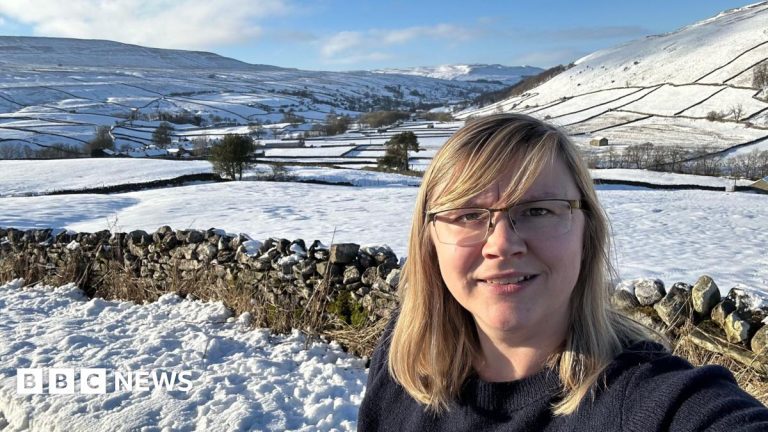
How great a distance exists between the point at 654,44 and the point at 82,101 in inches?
5510

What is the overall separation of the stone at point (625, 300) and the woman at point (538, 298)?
9.10 feet

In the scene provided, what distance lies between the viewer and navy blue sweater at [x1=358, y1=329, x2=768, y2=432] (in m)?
1.29

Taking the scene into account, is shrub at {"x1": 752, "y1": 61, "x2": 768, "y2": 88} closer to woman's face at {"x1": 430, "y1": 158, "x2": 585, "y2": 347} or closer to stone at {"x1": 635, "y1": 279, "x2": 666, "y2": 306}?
stone at {"x1": 635, "y1": 279, "x2": 666, "y2": 306}

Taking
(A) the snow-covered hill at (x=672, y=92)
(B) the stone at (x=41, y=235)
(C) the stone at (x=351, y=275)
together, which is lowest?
(B) the stone at (x=41, y=235)

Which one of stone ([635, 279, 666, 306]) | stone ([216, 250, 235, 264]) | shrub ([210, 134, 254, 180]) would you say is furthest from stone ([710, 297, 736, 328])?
shrub ([210, 134, 254, 180])

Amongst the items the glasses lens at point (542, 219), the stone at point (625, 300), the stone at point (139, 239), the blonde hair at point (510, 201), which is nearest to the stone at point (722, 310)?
the stone at point (625, 300)

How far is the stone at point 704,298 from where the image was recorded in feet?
12.8

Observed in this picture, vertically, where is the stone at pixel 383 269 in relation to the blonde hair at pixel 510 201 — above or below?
below

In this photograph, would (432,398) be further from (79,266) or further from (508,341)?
(79,266)

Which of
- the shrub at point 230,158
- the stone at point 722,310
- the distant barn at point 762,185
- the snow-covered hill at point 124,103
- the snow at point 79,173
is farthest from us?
the snow-covered hill at point 124,103

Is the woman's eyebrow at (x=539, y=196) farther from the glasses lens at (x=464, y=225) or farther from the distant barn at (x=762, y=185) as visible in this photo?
the distant barn at (x=762, y=185)

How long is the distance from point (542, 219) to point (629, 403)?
0.56 m

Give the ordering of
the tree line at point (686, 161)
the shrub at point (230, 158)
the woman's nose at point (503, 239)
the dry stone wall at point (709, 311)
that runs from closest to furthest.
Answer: the woman's nose at point (503, 239) < the dry stone wall at point (709, 311) < the shrub at point (230, 158) < the tree line at point (686, 161)

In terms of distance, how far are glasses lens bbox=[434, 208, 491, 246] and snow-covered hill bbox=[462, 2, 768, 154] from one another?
44148mm
